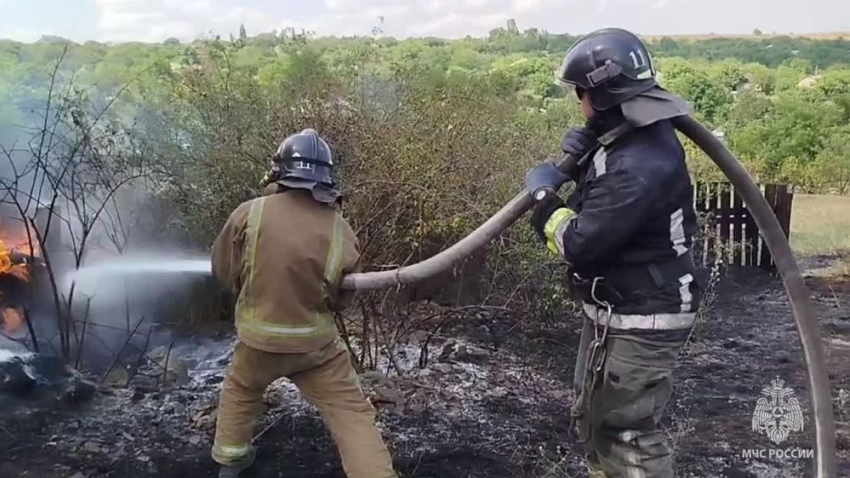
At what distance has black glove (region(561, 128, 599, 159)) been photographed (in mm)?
3205

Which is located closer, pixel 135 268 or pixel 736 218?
pixel 135 268

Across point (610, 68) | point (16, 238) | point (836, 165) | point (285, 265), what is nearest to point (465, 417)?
point (285, 265)

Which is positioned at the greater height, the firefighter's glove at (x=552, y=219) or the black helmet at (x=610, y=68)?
the black helmet at (x=610, y=68)

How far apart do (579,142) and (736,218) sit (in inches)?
230

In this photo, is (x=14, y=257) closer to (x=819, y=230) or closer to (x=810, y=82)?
(x=819, y=230)

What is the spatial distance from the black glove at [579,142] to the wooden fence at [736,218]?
4.75m

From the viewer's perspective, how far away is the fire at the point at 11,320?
620 cm

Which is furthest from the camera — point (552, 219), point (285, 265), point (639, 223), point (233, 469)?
point (233, 469)

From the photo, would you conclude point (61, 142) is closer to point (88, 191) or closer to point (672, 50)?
point (88, 191)

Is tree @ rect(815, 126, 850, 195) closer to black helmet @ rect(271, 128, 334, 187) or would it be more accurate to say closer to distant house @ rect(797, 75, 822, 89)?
distant house @ rect(797, 75, 822, 89)

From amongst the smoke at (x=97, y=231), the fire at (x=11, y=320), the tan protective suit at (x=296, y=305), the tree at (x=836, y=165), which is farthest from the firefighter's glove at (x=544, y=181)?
the tree at (x=836, y=165)

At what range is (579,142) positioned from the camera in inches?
127

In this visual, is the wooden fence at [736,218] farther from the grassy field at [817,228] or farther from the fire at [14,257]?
the fire at [14,257]

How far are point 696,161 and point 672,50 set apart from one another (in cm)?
173
